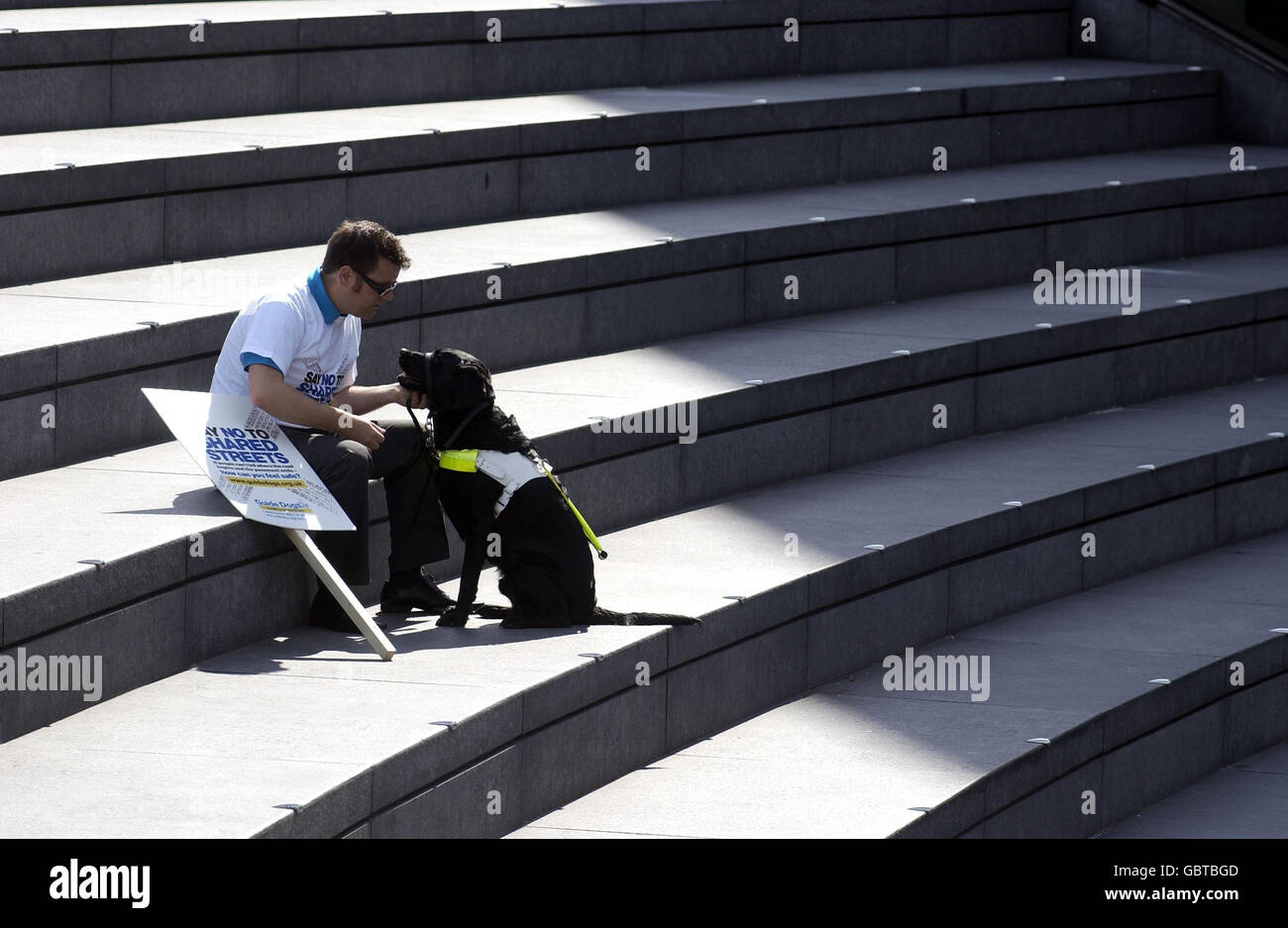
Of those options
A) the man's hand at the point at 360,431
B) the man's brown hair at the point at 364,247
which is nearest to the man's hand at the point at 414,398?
the man's hand at the point at 360,431

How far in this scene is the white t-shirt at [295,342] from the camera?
5.47 m

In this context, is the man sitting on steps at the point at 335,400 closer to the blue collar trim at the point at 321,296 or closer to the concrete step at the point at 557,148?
the blue collar trim at the point at 321,296

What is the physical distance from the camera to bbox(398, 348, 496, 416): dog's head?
5539 mm

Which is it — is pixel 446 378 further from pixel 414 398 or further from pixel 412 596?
pixel 412 596

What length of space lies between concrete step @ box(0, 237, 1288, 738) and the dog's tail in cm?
70

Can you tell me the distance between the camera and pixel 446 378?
5.55 metres

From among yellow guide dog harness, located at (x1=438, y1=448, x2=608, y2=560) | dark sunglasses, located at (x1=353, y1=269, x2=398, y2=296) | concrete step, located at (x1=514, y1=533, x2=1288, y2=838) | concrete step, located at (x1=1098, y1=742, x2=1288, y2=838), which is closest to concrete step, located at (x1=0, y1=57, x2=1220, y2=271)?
dark sunglasses, located at (x1=353, y1=269, x2=398, y2=296)

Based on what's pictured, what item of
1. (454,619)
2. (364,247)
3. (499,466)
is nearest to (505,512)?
(499,466)

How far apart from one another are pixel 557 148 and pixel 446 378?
122 inches

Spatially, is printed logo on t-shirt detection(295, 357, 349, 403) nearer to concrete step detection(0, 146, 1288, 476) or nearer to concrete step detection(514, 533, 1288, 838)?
concrete step detection(0, 146, 1288, 476)

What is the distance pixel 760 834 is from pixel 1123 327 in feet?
14.0

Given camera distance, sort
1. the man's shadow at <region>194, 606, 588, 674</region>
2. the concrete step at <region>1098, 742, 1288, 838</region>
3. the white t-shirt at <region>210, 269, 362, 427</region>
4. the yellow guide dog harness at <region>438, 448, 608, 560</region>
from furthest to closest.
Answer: the concrete step at <region>1098, 742, 1288, 838</region> → the yellow guide dog harness at <region>438, 448, 608, 560</region> → the white t-shirt at <region>210, 269, 362, 427</region> → the man's shadow at <region>194, 606, 588, 674</region>
